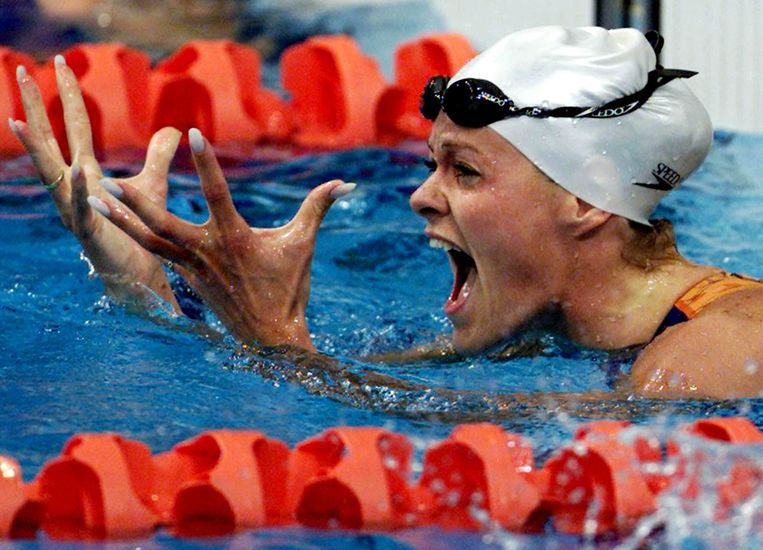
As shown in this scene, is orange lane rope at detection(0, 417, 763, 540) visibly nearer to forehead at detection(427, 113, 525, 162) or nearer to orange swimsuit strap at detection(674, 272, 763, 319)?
orange swimsuit strap at detection(674, 272, 763, 319)

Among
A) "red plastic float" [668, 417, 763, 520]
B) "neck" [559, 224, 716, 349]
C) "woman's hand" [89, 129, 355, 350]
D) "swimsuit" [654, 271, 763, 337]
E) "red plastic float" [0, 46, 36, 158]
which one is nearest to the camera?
"red plastic float" [668, 417, 763, 520]

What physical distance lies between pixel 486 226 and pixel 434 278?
1366mm

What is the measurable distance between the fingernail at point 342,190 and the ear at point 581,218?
0.44m

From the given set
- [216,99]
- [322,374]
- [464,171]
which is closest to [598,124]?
[464,171]

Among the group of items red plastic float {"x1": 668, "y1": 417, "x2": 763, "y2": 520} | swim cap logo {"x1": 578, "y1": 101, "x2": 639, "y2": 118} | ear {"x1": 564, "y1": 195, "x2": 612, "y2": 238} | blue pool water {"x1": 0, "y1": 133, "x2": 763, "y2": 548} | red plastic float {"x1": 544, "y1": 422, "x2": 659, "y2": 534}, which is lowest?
blue pool water {"x1": 0, "y1": 133, "x2": 763, "y2": 548}

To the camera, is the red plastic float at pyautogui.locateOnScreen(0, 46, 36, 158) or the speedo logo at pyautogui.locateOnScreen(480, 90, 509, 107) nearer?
the speedo logo at pyautogui.locateOnScreen(480, 90, 509, 107)

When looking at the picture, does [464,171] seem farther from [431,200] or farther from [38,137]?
[38,137]

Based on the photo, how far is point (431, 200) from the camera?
2.60 meters

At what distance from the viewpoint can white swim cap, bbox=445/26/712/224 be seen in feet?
8.41

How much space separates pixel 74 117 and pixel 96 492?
1.22 meters

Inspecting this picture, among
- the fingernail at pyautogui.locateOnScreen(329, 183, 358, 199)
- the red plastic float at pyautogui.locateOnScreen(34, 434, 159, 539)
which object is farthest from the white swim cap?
the red plastic float at pyautogui.locateOnScreen(34, 434, 159, 539)

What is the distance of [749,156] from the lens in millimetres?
5285

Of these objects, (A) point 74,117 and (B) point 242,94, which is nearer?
(A) point 74,117

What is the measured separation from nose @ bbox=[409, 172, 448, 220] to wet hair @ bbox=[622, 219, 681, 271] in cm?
38
